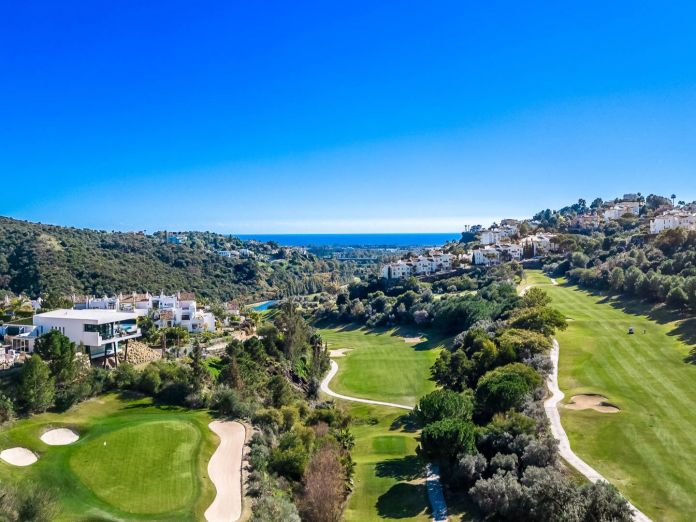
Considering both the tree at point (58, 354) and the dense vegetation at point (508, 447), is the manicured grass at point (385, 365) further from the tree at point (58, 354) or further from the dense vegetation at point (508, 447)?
the tree at point (58, 354)

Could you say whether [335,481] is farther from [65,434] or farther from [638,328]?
[638,328]

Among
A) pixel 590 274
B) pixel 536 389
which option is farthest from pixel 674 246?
pixel 536 389

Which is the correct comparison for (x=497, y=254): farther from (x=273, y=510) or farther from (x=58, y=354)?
(x=273, y=510)

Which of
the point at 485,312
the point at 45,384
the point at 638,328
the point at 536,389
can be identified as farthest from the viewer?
the point at 485,312

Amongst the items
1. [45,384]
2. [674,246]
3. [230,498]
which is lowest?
[230,498]

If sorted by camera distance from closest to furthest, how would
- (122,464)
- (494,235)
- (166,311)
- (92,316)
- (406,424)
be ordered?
(122,464)
(406,424)
(92,316)
(166,311)
(494,235)

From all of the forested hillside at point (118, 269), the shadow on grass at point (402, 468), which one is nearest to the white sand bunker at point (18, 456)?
the shadow on grass at point (402, 468)

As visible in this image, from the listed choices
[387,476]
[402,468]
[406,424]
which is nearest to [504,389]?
A: [402,468]
